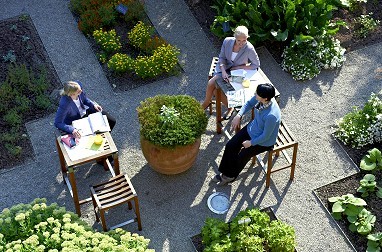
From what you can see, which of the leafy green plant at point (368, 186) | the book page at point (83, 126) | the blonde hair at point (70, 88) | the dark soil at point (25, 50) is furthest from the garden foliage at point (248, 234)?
the dark soil at point (25, 50)

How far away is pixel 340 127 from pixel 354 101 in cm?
80

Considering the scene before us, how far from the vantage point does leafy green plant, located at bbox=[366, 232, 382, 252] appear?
8.63 m

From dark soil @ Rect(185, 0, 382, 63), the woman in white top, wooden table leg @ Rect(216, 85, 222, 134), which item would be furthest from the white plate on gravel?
dark soil @ Rect(185, 0, 382, 63)

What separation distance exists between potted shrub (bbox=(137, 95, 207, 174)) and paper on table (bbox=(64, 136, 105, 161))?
760mm

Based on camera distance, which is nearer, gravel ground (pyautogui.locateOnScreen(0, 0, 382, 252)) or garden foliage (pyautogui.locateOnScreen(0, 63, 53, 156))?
gravel ground (pyautogui.locateOnScreen(0, 0, 382, 252))

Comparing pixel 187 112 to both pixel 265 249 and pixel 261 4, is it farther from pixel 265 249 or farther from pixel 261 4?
pixel 261 4

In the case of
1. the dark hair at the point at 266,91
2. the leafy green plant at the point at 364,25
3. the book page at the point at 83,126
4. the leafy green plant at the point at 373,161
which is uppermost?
the dark hair at the point at 266,91

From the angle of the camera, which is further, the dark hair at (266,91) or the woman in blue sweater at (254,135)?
the woman in blue sweater at (254,135)

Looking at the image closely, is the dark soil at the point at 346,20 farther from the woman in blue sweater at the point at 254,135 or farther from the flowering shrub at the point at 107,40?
the woman in blue sweater at the point at 254,135

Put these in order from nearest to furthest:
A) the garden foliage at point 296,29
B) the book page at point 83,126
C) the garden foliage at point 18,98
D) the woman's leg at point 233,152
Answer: the book page at point 83,126 → the woman's leg at point 233,152 → the garden foliage at point 18,98 → the garden foliage at point 296,29

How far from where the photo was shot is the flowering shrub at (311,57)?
11.0m

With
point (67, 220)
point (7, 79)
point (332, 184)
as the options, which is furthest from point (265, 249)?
point (7, 79)

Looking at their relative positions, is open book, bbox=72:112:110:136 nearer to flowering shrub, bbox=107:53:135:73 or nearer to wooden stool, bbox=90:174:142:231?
wooden stool, bbox=90:174:142:231

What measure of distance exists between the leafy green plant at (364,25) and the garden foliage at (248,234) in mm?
4817
